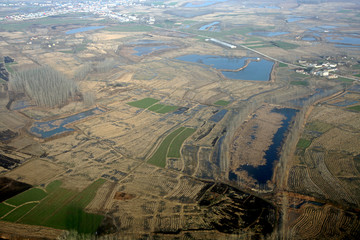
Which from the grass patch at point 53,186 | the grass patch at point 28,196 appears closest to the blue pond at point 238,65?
the grass patch at point 53,186

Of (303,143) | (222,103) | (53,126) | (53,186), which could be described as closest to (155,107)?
(222,103)

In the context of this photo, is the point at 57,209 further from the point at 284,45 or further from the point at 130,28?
the point at 130,28

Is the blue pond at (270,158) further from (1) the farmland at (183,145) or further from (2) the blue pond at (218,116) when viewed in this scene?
(2) the blue pond at (218,116)

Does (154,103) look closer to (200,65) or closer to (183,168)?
(183,168)

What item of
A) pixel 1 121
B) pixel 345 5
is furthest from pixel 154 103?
pixel 345 5

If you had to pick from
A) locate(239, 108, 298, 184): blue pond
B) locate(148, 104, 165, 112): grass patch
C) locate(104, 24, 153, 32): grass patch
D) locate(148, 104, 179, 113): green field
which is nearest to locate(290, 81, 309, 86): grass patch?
locate(239, 108, 298, 184): blue pond
